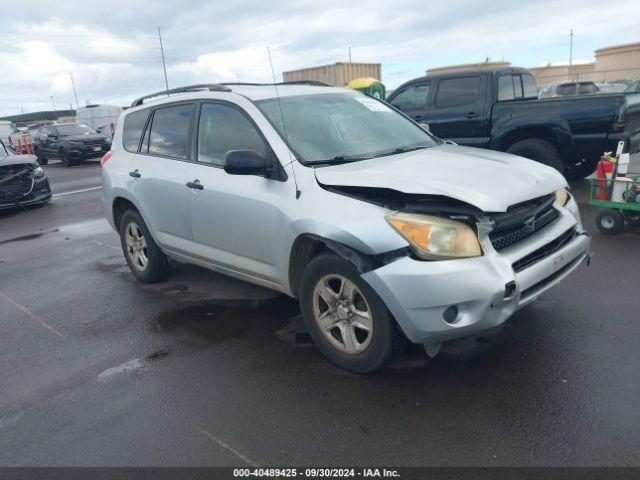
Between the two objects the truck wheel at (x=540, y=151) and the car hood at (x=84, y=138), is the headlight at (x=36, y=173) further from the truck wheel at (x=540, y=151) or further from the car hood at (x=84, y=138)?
the car hood at (x=84, y=138)

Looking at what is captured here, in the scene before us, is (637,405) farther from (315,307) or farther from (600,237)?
(600,237)

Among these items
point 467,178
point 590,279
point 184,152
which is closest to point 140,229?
point 184,152

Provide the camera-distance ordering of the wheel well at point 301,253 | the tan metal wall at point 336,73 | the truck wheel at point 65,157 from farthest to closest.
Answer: the tan metal wall at point 336,73 < the truck wheel at point 65,157 < the wheel well at point 301,253

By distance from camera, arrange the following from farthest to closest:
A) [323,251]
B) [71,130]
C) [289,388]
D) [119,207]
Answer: [71,130] < [119,207] < [323,251] < [289,388]

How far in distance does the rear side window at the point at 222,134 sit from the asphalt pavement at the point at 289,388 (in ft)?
4.51

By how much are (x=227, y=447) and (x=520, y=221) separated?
2179mm

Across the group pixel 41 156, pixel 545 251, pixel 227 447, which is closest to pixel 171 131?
pixel 227 447

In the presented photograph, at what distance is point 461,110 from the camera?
9258 millimetres

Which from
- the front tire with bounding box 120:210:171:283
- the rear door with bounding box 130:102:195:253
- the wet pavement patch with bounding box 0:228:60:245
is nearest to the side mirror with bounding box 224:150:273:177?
the rear door with bounding box 130:102:195:253

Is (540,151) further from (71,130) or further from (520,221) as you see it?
(71,130)

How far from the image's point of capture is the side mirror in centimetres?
373

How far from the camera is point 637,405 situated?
2.98 metres

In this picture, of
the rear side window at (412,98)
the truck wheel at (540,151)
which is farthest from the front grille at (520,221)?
the rear side window at (412,98)

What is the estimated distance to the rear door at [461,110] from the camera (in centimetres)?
907
